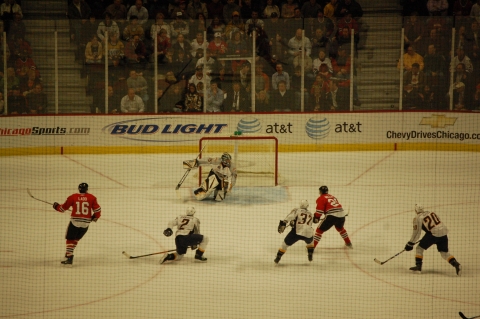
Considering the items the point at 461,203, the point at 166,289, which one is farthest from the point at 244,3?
the point at 166,289

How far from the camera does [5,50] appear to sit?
15961mm

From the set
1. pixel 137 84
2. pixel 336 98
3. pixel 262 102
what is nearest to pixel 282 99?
Result: pixel 262 102

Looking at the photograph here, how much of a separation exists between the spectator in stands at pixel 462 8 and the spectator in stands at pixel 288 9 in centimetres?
345

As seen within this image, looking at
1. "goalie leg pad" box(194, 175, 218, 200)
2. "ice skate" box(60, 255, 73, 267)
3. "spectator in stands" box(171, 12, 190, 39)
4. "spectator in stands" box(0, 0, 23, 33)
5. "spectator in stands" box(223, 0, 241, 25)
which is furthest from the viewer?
"spectator in stands" box(223, 0, 241, 25)

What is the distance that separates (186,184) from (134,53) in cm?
343

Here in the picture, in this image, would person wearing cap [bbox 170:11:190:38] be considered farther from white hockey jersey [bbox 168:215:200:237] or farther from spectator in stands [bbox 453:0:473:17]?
white hockey jersey [bbox 168:215:200:237]

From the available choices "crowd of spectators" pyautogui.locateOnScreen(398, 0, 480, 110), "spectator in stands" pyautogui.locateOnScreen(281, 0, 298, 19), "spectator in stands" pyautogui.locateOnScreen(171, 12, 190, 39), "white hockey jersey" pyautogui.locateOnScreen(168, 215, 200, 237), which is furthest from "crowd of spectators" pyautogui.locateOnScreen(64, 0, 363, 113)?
"white hockey jersey" pyautogui.locateOnScreen(168, 215, 200, 237)

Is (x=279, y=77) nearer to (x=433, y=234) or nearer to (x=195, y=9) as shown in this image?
(x=195, y=9)

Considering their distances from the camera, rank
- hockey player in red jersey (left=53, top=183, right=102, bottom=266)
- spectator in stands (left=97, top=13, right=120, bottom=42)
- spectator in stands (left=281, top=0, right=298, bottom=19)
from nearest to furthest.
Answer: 1. hockey player in red jersey (left=53, top=183, right=102, bottom=266)
2. spectator in stands (left=97, top=13, right=120, bottom=42)
3. spectator in stands (left=281, top=0, right=298, bottom=19)

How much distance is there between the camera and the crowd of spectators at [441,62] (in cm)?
1644

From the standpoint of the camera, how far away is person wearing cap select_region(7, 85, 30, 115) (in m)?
16.0

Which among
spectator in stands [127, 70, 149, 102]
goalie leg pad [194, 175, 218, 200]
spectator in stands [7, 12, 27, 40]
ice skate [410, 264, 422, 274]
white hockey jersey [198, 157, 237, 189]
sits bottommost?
ice skate [410, 264, 422, 274]

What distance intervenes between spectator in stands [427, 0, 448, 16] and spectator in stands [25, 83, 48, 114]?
8346 millimetres

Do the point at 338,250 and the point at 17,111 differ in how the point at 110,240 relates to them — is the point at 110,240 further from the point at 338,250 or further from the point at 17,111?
the point at 17,111
